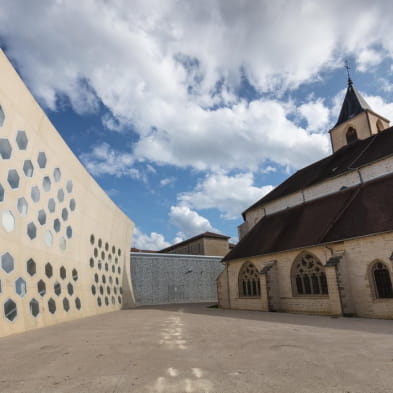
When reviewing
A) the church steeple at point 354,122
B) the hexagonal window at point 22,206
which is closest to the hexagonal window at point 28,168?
the hexagonal window at point 22,206

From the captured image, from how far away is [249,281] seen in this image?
19.7 metres

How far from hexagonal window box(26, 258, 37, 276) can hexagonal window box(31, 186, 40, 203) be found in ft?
7.78

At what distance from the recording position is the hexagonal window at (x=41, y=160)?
12.0m

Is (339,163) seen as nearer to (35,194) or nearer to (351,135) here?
(351,135)

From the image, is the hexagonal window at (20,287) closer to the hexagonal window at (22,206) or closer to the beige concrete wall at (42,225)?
the beige concrete wall at (42,225)

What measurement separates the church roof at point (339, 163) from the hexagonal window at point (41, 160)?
17.5 meters

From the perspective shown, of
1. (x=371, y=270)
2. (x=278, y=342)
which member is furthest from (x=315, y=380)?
(x=371, y=270)

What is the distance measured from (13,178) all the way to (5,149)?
40.5 inches

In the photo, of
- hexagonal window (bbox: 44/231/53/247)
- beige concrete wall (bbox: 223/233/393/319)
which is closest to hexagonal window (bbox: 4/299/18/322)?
hexagonal window (bbox: 44/231/53/247)

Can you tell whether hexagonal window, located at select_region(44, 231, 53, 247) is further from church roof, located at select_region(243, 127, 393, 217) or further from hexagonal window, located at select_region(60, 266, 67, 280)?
church roof, located at select_region(243, 127, 393, 217)

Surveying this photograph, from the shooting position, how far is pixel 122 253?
24.2 metres

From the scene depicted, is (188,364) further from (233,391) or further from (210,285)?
(210,285)

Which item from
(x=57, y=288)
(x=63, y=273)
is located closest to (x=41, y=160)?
(x=63, y=273)

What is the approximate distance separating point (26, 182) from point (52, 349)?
6791mm
